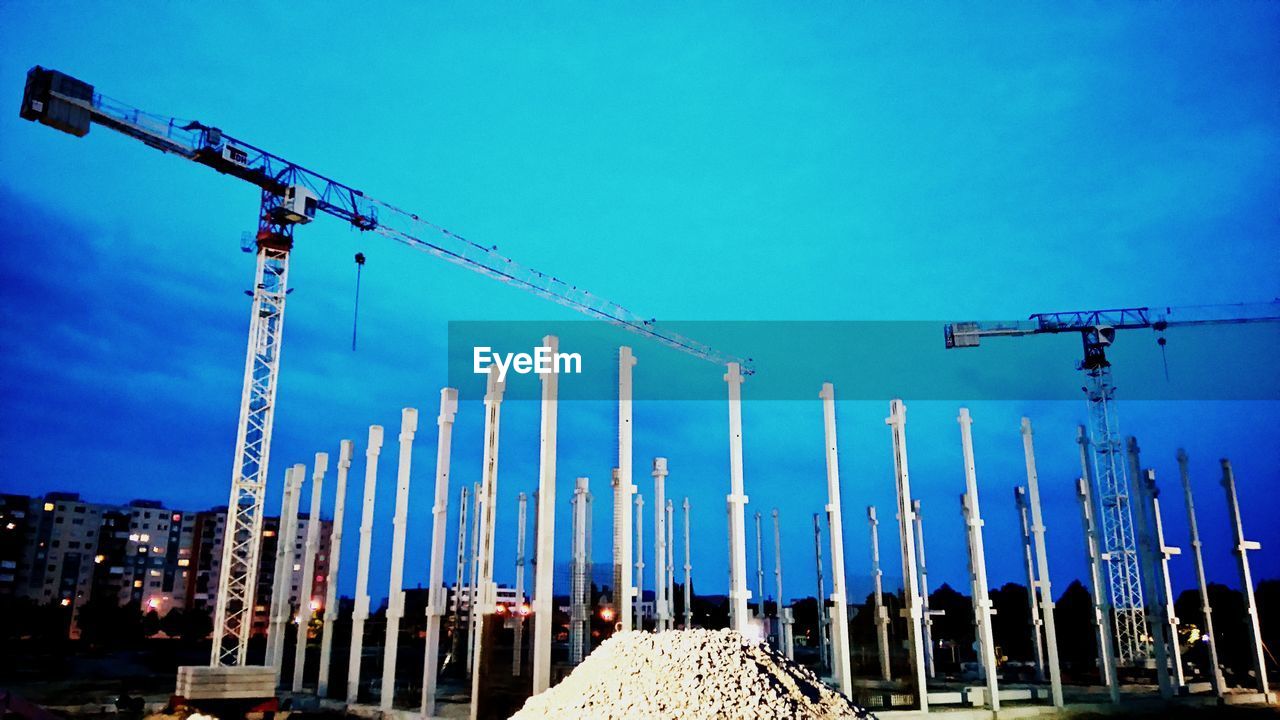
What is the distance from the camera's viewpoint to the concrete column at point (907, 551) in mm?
15156

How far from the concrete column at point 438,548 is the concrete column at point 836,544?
667 cm

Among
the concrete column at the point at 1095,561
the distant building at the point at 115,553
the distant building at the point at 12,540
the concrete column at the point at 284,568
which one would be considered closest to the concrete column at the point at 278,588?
the concrete column at the point at 284,568

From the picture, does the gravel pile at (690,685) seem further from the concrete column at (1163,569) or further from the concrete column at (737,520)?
the concrete column at (1163,569)

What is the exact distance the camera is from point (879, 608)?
18.4 m

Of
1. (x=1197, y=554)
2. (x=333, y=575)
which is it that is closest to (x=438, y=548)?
(x=333, y=575)

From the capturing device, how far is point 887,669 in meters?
23.8

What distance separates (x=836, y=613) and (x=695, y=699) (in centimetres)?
620

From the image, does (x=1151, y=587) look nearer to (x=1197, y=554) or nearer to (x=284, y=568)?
(x=1197, y=554)

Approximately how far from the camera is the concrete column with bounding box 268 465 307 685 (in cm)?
2280

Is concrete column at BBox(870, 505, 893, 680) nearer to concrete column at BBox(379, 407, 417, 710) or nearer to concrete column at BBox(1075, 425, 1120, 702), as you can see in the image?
concrete column at BBox(1075, 425, 1120, 702)

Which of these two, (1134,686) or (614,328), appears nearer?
(1134,686)

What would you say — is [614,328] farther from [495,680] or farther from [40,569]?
[40,569]

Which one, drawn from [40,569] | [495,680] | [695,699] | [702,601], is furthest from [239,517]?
[40,569]

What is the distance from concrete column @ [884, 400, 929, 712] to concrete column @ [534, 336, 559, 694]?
21.5 feet
